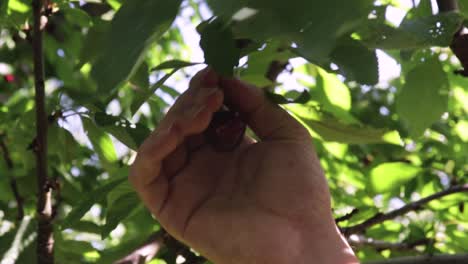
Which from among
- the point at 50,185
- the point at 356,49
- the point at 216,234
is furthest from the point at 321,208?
the point at 50,185

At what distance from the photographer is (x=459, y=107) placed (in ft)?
6.86

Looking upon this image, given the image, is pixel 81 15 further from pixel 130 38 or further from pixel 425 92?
pixel 130 38

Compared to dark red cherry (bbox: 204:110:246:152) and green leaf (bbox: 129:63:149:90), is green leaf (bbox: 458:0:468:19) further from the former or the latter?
green leaf (bbox: 129:63:149:90)

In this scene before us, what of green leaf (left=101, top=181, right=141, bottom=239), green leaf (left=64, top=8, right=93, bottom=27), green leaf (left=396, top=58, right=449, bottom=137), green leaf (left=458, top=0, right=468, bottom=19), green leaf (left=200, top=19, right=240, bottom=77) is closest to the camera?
green leaf (left=200, top=19, right=240, bottom=77)

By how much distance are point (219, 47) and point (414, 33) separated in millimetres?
199

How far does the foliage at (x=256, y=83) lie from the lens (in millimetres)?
531

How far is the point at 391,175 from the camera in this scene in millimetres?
1602

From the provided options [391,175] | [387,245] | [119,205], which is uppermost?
[119,205]

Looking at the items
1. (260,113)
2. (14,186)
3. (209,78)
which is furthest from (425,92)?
(14,186)

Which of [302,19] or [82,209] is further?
[82,209]

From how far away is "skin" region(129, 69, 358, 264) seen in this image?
988 mm

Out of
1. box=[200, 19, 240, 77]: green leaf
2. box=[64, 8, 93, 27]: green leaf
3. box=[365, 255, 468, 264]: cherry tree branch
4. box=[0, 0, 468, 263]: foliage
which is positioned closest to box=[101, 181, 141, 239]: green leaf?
box=[0, 0, 468, 263]: foliage

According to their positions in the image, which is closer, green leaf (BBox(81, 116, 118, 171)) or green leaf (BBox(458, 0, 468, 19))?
green leaf (BBox(458, 0, 468, 19))

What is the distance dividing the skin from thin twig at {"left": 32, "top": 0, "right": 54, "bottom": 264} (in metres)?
0.36
